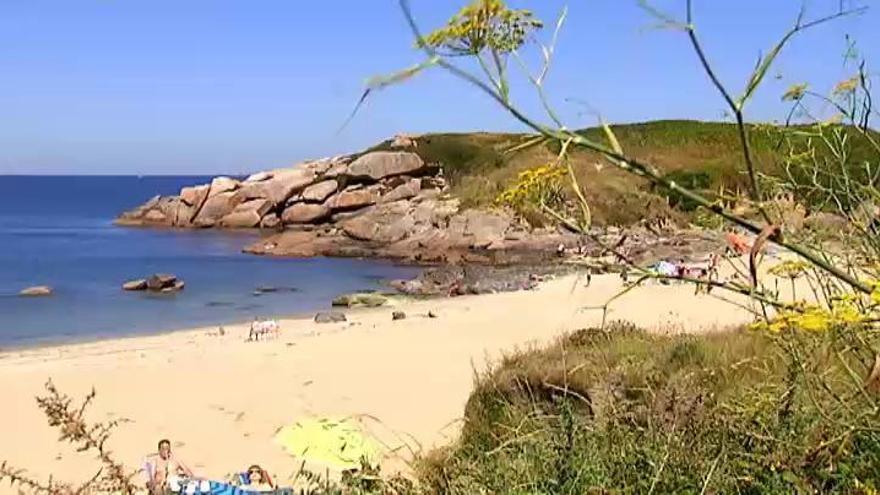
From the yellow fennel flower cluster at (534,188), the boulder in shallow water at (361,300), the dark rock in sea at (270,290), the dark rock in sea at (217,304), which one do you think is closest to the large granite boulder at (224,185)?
the dark rock in sea at (270,290)

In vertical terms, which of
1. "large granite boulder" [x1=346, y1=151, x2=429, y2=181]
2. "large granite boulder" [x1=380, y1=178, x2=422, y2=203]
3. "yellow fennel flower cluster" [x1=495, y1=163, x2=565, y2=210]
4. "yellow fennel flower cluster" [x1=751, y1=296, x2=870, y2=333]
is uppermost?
"large granite boulder" [x1=346, y1=151, x2=429, y2=181]

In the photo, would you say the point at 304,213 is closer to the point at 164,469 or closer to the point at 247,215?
the point at 247,215

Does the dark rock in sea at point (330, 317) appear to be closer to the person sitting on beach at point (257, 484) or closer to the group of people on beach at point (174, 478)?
the group of people on beach at point (174, 478)

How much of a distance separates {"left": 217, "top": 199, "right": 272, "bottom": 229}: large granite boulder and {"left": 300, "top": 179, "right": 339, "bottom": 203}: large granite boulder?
391 centimetres

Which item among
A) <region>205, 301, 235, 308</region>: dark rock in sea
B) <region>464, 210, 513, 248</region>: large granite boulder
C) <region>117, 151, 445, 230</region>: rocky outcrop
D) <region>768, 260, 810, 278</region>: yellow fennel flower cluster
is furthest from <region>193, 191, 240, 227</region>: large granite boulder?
<region>768, 260, 810, 278</region>: yellow fennel flower cluster

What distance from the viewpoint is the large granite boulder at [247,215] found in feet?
182

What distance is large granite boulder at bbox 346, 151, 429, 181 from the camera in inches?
2060

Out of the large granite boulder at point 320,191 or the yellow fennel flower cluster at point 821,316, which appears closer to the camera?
the yellow fennel flower cluster at point 821,316

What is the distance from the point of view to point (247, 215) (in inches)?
2213

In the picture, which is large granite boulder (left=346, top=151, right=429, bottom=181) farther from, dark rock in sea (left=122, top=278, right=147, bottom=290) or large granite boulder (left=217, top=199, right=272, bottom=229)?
dark rock in sea (left=122, top=278, right=147, bottom=290)

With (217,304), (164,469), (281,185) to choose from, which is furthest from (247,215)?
(164,469)

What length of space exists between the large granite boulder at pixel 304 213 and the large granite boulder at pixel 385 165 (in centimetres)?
264

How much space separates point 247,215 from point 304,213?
223 inches

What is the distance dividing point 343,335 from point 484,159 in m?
34.5
